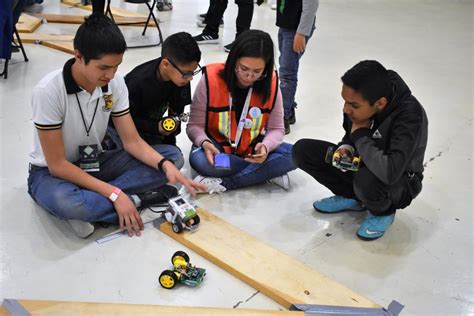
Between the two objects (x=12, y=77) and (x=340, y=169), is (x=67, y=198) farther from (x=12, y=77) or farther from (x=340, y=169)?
(x=12, y=77)

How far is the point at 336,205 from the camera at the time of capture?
6.98 ft

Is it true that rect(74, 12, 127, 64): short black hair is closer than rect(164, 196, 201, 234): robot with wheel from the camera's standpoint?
Yes

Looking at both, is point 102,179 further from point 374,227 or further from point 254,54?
point 374,227

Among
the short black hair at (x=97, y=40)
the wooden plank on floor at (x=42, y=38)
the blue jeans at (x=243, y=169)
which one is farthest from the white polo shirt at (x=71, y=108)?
the wooden plank on floor at (x=42, y=38)

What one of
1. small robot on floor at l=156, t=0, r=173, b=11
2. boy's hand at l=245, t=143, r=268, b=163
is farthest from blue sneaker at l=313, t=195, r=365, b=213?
small robot on floor at l=156, t=0, r=173, b=11

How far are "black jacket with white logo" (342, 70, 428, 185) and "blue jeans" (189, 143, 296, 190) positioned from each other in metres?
0.45

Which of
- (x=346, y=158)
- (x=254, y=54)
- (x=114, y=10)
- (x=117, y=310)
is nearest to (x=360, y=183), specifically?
(x=346, y=158)

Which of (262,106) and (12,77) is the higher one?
(262,106)

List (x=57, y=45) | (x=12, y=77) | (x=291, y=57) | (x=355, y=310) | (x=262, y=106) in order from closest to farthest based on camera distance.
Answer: (x=355, y=310) < (x=262, y=106) < (x=291, y=57) < (x=12, y=77) < (x=57, y=45)

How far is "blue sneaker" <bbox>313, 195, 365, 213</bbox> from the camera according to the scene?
213 centimetres

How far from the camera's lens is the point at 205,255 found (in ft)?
5.87

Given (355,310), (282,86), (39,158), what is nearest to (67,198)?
(39,158)

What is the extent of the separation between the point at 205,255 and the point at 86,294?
0.44 metres

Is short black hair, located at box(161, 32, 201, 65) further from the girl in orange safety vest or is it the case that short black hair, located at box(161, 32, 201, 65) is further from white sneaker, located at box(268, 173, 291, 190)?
white sneaker, located at box(268, 173, 291, 190)
